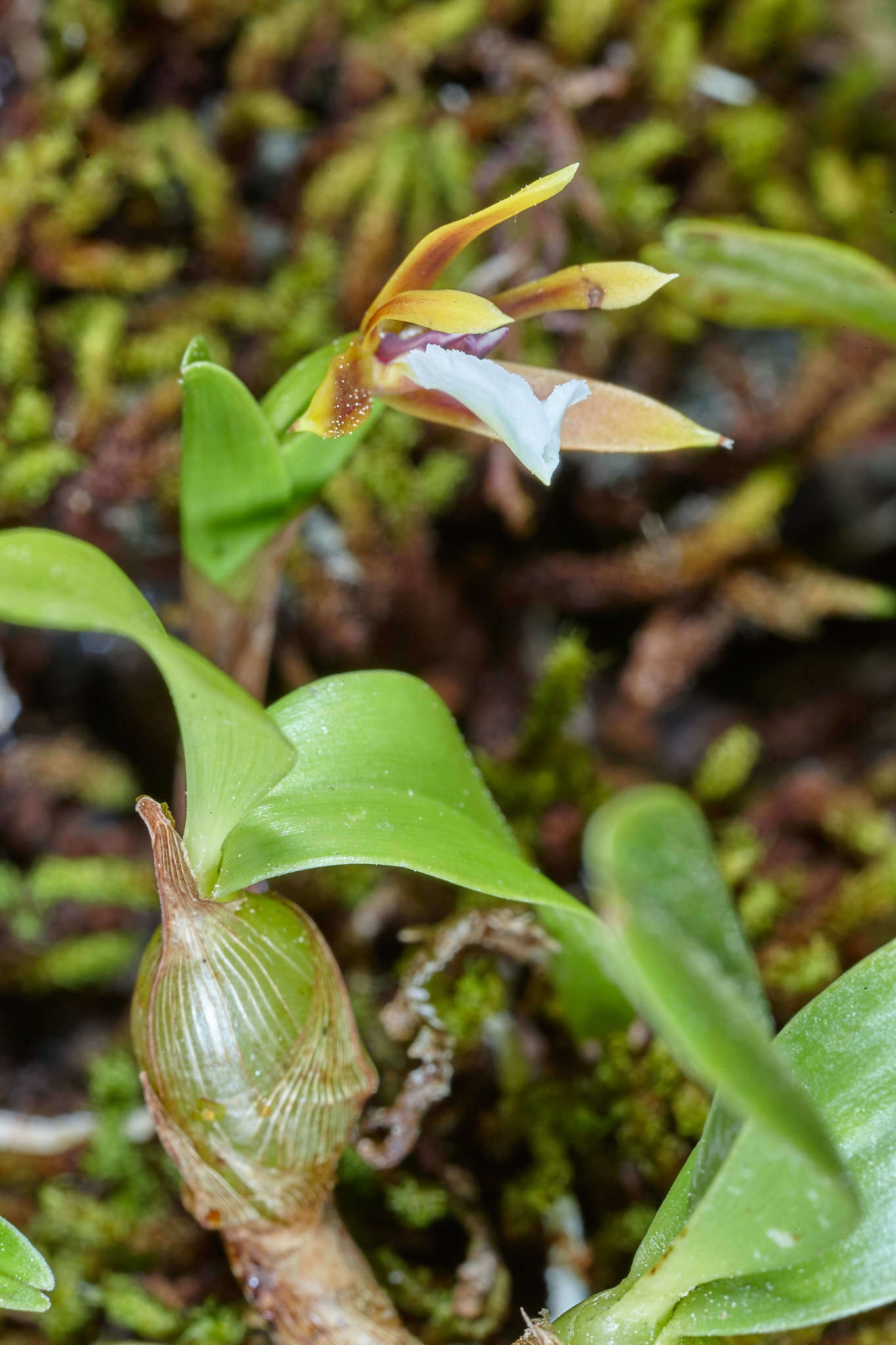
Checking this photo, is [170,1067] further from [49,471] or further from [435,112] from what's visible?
[435,112]

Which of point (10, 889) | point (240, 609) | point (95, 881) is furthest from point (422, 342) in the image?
point (10, 889)

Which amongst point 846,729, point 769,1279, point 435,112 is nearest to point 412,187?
point 435,112

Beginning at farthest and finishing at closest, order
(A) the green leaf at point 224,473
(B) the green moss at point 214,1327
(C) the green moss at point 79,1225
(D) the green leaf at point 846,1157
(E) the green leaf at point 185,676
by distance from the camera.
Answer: (C) the green moss at point 79,1225
(B) the green moss at point 214,1327
(A) the green leaf at point 224,473
(D) the green leaf at point 846,1157
(E) the green leaf at point 185,676

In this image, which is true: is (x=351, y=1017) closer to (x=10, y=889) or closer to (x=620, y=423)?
(x=620, y=423)

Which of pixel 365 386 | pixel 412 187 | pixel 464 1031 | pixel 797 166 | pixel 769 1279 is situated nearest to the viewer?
pixel 769 1279

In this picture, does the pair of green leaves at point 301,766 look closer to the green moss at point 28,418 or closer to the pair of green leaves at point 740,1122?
the pair of green leaves at point 740,1122

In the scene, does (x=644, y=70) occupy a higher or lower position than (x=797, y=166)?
higher

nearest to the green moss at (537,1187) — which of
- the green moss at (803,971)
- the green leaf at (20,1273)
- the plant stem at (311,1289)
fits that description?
the plant stem at (311,1289)
